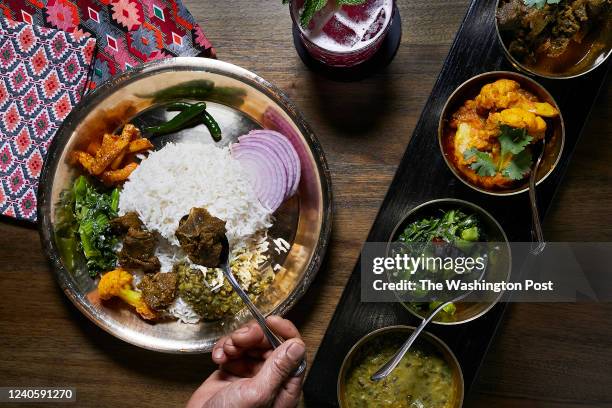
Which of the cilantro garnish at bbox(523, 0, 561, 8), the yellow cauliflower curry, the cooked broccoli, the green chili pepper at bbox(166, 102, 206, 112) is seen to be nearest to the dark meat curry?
the cooked broccoli

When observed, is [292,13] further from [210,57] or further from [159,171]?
[159,171]

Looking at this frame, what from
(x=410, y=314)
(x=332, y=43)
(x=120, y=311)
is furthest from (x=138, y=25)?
(x=410, y=314)

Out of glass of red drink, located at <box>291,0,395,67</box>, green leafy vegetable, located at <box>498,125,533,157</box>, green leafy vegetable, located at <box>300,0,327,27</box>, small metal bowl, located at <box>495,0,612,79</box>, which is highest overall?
A: green leafy vegetable, located at <box>300,0,327,27</box>

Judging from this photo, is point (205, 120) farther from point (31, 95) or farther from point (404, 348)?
point (404, 348)

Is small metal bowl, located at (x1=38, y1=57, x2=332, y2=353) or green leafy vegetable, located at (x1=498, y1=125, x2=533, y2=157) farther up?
green leafy vegetable, located at (x1=498, y1=125, x2=533, y2=157)

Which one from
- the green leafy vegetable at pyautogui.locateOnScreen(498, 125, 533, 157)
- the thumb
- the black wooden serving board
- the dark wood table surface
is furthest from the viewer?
the dark wood table surface

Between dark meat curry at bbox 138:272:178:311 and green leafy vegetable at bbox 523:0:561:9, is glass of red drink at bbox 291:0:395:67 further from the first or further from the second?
dark meat curry at bbox 138:272:178:311

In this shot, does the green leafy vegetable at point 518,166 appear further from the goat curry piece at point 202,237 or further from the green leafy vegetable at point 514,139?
the goat curry piece at point 202,237
